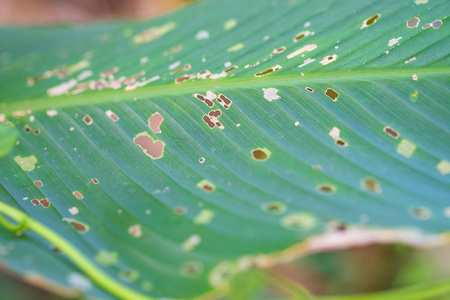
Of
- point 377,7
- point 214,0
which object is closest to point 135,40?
point 214,0

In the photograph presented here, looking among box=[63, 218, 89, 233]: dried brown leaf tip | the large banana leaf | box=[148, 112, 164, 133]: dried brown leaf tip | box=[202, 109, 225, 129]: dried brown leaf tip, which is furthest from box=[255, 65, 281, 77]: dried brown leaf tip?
box=[63, 218, 89, 233]: dried brown leaf tip

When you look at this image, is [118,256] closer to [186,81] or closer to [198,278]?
[198,278]

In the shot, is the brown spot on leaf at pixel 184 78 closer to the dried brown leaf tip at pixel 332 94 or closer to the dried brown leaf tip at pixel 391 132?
the dried brown leaf tip at pixel 332 94

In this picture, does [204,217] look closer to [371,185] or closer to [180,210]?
[180,210]

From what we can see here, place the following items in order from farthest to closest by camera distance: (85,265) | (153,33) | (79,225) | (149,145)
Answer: (153,33)
(149,145)
(79,225)
(85,265)

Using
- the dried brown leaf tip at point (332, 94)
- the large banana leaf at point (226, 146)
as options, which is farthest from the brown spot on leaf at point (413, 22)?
the dried brown leaf tip at point (332, 94)

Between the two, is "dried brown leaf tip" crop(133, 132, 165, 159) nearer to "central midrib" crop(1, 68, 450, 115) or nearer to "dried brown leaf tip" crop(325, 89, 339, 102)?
"central midrib" crop(1, 68, 450, 115)

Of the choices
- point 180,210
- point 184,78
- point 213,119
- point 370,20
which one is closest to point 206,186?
point 180,210
